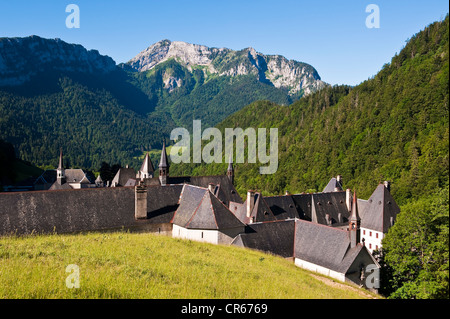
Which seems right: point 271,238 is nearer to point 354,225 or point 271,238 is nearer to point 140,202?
point 354,225

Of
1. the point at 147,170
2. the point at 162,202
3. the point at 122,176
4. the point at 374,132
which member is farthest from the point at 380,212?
the point at 374,132

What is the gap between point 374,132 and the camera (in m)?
125

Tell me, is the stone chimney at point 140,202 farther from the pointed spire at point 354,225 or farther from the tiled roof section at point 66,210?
the pointed spire at point 354,225

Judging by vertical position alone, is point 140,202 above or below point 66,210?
above

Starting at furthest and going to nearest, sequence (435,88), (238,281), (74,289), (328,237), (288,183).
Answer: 1. (288,183)
2. (435,88)
3. (328,237)
4. (238,281)
5. (74,289)

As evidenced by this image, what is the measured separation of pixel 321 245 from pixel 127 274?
27.7m

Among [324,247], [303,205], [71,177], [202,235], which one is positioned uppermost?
[71,177]

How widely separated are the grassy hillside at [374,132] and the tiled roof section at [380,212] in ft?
52.7

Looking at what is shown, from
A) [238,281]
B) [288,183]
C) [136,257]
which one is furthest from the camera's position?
[288,183]

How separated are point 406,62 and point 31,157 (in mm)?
195164
